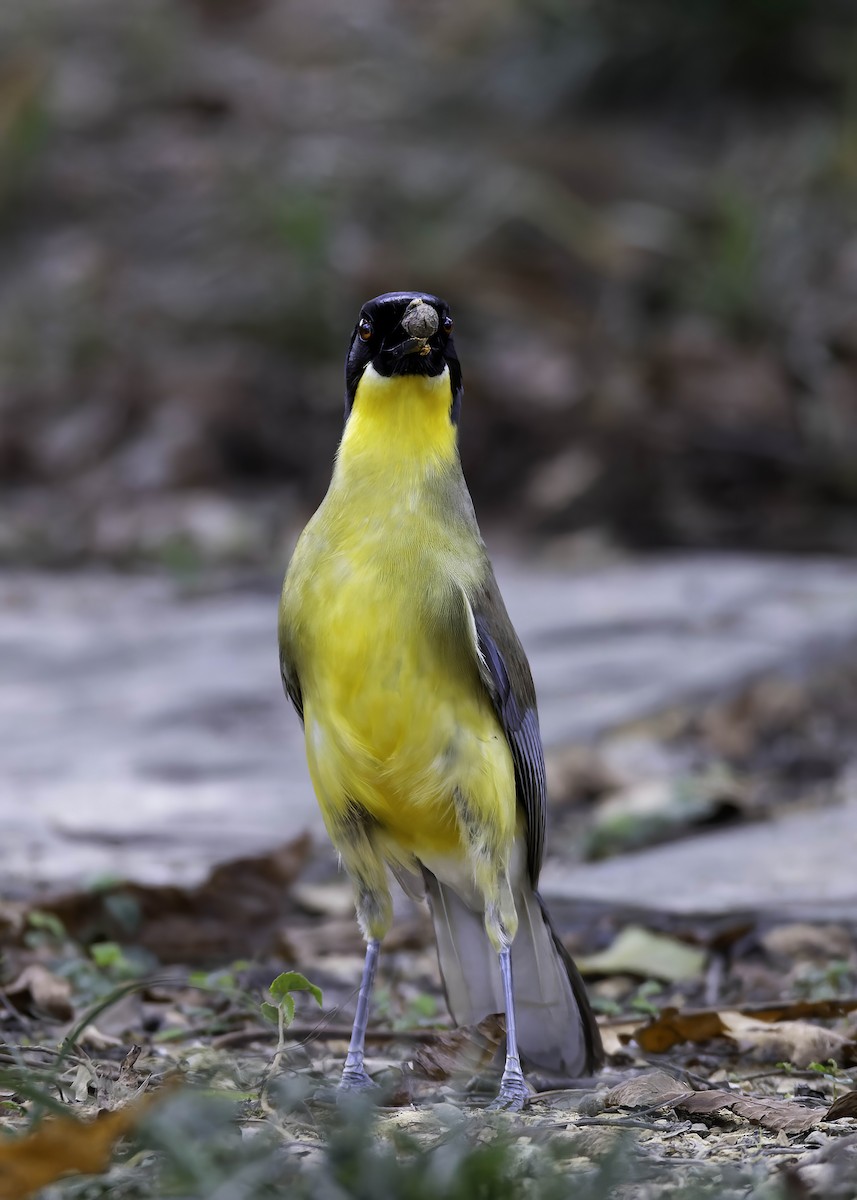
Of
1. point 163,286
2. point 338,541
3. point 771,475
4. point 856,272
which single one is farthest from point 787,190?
point 338,541

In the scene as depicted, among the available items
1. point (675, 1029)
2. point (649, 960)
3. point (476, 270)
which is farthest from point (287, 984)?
point (476, 270)

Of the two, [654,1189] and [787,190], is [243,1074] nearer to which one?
[654,1189]

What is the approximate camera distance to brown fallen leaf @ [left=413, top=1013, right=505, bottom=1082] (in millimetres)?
A: 3455

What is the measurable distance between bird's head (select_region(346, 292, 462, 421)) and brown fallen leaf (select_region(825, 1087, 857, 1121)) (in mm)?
1788

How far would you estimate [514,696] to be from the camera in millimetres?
3764

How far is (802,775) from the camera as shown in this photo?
20.4 feet

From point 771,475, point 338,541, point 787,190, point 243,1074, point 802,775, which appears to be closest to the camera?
point 243,1074

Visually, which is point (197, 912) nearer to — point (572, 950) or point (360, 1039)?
point (572, 950)

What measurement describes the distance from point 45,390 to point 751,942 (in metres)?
7.72

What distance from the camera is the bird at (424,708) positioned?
3.56m

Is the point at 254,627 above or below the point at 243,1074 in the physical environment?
above

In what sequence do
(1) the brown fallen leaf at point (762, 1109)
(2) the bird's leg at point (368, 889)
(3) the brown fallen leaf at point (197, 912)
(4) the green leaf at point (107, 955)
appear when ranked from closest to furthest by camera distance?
(1) the brown fallen leaf at point (762, 1109) → (2) the bird's leg at point (368, 889) → (4) the green leaf at point (107, 955) → (3) the brown fallen leaf at point (197, 912)

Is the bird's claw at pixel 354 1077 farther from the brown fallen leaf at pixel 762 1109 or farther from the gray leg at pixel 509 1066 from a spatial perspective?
the brown fallen leaf at pixel 762 1109

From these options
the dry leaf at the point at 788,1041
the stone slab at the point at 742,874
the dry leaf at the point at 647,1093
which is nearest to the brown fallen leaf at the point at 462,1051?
the dry leaf at the point at 647,1093
